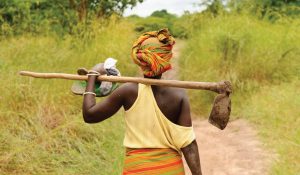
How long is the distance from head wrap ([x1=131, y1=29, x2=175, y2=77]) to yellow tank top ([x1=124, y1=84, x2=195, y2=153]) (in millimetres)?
95

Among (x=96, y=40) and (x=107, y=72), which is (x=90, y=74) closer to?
(x=107, y=72)

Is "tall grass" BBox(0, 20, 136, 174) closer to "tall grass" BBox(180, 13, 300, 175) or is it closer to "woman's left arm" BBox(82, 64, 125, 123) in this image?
"woman's left arm" BBox(82, 64, 125, 123)

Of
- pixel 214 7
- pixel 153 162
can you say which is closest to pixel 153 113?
pixel 153 162

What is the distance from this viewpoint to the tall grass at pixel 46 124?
16.4 ft

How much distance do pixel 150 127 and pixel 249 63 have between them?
6.36 metres

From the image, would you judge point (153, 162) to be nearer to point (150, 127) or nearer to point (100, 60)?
point (150, 127)

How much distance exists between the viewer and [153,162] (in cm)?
286

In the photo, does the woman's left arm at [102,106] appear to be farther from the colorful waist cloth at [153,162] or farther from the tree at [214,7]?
the tree at [214,7]

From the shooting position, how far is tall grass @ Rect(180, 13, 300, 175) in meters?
7.84

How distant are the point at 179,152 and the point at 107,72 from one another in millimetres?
582

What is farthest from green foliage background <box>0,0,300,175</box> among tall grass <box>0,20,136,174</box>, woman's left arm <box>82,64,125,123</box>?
woman's left arm <box>82,64,125,123</box>

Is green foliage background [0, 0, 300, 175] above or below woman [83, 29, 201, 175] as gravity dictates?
below

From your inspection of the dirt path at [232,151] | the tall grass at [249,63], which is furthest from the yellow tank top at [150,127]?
the tall grass at [249,63]

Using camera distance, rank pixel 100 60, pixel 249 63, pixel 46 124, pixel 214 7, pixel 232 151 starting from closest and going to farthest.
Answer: pixel 46 124, pixel 232 151, pixel 100 60, pixel 249 63, pixel 214 7
